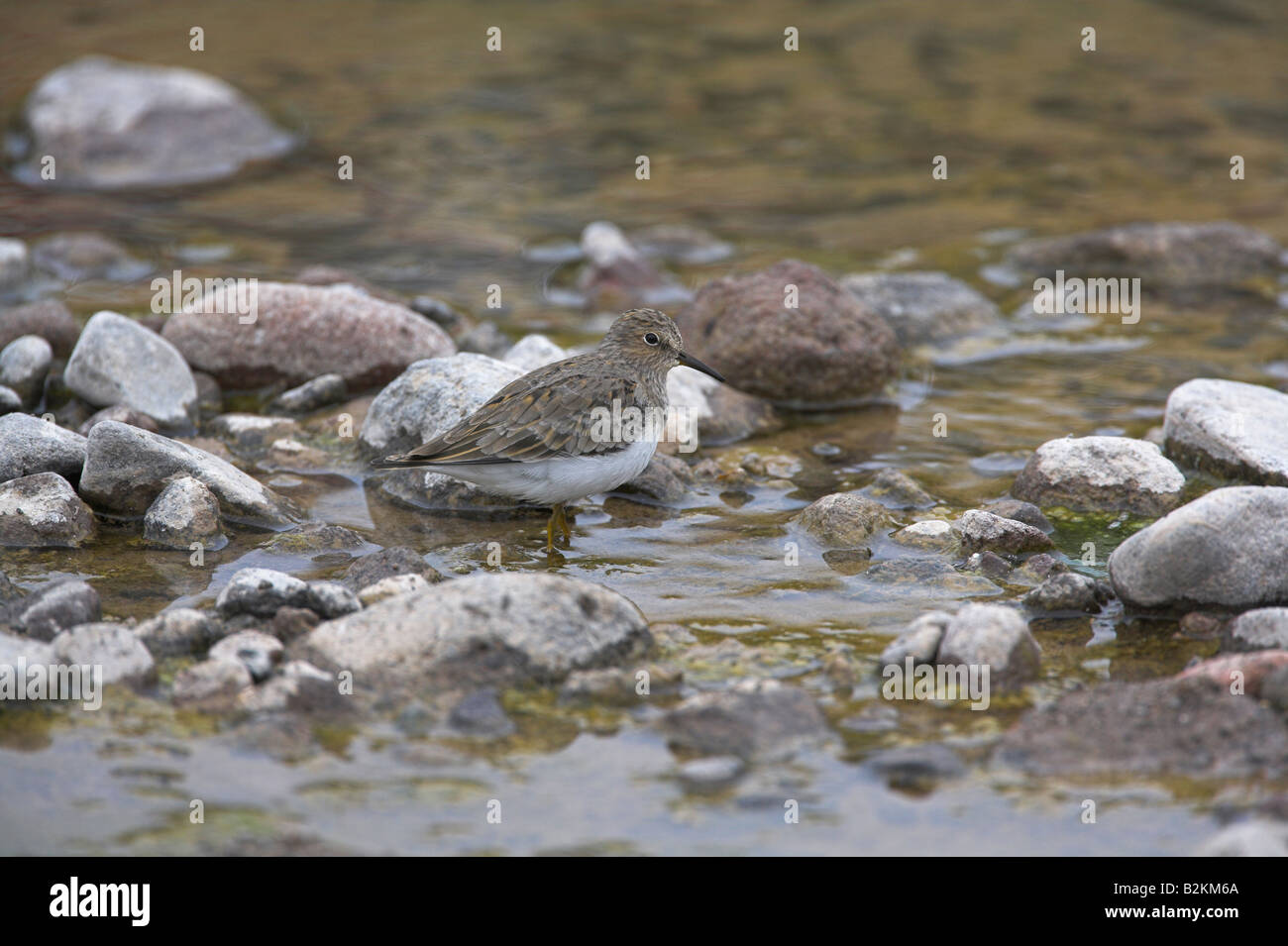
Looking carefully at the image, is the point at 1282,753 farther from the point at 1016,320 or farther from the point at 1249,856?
the point at 1016,320

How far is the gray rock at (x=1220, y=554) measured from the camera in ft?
24.0

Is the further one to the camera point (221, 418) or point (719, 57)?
point (719, 57)

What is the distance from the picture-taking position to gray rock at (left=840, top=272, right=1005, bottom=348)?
1274cm

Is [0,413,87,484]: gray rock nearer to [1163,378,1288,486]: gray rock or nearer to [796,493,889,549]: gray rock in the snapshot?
[796,493,889,549]: gray rock

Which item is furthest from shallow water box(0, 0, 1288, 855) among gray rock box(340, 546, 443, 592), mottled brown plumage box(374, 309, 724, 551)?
mottled brown plumage box(374, 309, 724, 551)

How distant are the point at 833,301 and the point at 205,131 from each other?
9.81 metres

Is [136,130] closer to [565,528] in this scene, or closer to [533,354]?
[533,354]

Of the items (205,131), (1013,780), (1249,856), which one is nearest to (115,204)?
(205,131)

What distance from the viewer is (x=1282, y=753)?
602 centimetres

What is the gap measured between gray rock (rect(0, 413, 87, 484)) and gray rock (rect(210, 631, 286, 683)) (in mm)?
2683

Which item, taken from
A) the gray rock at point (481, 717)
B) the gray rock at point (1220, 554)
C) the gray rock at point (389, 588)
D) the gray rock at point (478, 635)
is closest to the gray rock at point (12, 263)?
the gray rock at point (389, 588)

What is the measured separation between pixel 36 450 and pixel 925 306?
8001 mm

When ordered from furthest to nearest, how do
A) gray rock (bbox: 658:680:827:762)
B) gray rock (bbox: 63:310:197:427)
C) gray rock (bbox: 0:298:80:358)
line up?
1. gray rock (bbox: 0:298:80:358)
2. gray rock (bbox: 63:310:197:427)
3. gray rock (bbox: 658:680:827:762)

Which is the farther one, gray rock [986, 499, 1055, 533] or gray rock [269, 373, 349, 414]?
gray rock [269, 373, 349, 414]
